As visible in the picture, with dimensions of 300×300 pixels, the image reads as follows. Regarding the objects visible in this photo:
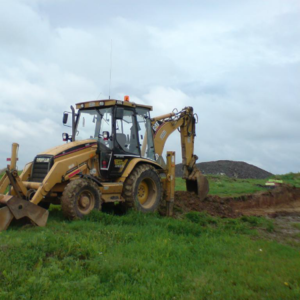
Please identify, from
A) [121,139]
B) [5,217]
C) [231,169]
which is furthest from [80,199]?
[231,169]

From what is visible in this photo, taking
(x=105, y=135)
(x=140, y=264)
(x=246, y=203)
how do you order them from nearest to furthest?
(x=140, y=264)
(x=105, y=135)
(x=246, y=203)

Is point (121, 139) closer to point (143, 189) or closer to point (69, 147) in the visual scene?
point (69, 147)

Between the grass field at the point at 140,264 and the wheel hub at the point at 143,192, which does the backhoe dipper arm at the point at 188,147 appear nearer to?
the wheel hub at the point at 143,192

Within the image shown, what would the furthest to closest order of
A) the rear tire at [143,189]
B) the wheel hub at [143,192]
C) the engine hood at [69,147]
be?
the wheel hub at [143,192]
the rear tire at [143,189]
the engine hood at [69,147]

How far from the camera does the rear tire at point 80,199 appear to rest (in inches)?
320

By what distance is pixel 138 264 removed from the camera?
18.5 ft

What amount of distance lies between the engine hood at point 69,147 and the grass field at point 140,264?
1.82 meters

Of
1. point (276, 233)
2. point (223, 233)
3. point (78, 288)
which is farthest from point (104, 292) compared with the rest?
point (276, 233)

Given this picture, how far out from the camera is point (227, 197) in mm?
15523

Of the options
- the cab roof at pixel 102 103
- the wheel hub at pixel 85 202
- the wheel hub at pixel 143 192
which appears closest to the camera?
the wheel hub at pixel 85 202

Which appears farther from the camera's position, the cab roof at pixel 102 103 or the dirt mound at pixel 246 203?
the dirt mound at pixel 246 203

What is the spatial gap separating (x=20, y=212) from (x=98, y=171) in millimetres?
2746

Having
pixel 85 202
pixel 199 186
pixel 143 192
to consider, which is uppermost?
pixel 199 186

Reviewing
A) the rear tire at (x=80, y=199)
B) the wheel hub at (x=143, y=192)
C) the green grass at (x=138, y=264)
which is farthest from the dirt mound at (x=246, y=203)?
the green grass at (x=138, y=264)
